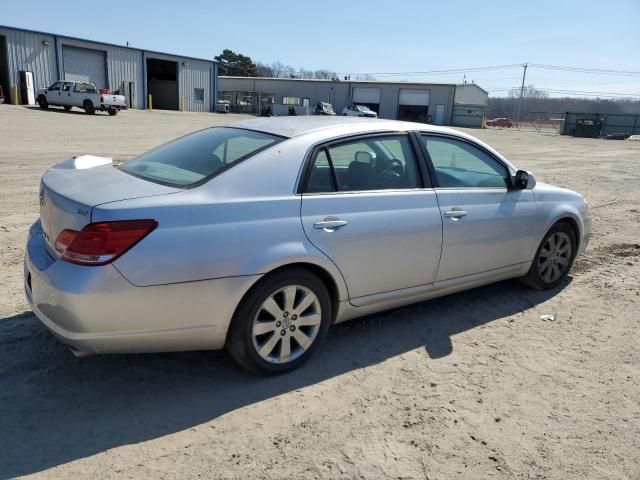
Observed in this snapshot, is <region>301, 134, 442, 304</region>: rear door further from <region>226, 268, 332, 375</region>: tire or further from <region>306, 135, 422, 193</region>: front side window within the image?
<region>226, 268, 332, 375</region>: tire

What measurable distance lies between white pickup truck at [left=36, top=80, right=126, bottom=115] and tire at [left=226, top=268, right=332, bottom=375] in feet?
104

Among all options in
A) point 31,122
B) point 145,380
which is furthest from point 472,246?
point 31,122

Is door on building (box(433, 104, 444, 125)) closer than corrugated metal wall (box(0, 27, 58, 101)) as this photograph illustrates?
No

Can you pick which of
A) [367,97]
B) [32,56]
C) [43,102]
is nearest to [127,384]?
[43,102]

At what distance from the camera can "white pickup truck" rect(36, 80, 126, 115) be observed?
103 feet

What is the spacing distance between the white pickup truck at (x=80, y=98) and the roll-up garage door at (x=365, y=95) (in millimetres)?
37672

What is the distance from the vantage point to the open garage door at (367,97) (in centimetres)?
6462

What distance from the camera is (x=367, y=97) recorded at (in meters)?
65.1

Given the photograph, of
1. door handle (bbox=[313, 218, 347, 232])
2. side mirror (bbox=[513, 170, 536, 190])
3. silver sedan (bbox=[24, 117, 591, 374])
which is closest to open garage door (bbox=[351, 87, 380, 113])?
side mirror (bbox=[513, 170, 536, 190])

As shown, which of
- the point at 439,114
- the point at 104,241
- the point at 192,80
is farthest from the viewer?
the point at 439,114

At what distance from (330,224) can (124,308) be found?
133cm

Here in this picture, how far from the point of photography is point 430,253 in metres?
3.98

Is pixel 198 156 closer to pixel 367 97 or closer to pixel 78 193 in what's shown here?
pixel 78 193

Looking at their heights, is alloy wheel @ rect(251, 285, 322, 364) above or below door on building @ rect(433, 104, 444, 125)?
below
